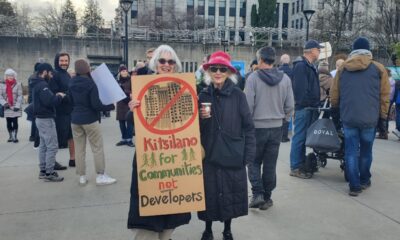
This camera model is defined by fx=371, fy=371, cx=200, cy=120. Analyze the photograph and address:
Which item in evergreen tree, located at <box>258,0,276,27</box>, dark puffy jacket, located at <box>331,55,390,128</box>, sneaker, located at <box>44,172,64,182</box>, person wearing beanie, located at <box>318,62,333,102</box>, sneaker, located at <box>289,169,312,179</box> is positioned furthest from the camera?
evergreen tree, located at <box>258,0,276,27</box>

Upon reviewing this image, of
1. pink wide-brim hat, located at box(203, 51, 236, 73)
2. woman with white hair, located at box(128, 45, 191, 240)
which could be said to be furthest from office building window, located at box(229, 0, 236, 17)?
woman with white hair, located at box(128, 45, 191, 240)

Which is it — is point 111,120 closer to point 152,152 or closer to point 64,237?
point 64,237

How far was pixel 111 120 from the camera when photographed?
13.8 m

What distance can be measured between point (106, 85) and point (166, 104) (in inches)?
101

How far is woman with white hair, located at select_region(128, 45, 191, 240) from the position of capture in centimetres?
295

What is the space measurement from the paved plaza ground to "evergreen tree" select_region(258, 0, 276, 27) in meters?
57.2

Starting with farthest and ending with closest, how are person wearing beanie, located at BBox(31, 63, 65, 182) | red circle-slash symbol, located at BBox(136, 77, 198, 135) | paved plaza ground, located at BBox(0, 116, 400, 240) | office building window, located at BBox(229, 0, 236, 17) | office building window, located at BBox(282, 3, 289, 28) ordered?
office building window, located at BBox(282, 3, 289, 28) → office building window, located at BBox(229, 0, 236, 17) → person wearing beanie, located at BBox(31, 63, 65, 182) → paved plaza ground, located at BBox(0, 116, 400, 240) → red circle-slash symbol, located at BBox(136, 77, 198, 135)

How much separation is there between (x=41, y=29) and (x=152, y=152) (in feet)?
103

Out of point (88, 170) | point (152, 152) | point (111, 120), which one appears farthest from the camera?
point (111, 120)

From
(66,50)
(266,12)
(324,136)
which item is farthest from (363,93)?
(266,12)

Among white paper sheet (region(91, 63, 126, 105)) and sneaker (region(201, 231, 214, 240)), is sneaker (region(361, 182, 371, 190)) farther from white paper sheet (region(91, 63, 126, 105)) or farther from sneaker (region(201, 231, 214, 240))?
white paper sheet (region(91, 63, 126, 105))

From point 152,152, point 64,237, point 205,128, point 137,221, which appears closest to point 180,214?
point 137,221

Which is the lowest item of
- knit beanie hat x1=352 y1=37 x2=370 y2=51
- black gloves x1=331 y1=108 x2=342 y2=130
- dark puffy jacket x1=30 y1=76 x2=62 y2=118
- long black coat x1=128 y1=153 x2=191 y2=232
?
long black coat x1=128 y1=153 x2=191 y2=232

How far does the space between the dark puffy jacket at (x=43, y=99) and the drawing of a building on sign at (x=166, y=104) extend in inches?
132
